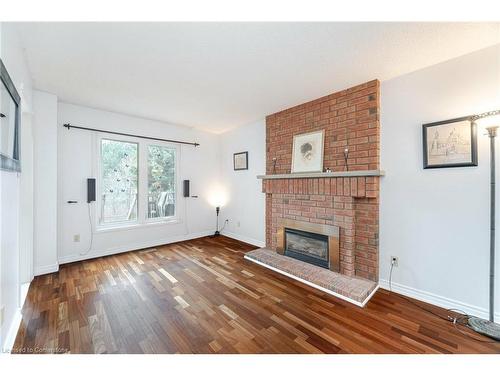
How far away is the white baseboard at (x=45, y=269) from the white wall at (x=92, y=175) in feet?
0.88

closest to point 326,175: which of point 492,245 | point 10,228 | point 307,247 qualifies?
point 307,247

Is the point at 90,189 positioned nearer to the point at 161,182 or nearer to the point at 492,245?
the point at 161,182

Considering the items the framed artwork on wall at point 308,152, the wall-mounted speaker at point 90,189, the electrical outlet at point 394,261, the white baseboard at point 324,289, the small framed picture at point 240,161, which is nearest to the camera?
the white baseboard at point 324,289

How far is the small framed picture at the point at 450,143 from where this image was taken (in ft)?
6.22

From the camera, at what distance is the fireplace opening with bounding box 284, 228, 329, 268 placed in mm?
2825

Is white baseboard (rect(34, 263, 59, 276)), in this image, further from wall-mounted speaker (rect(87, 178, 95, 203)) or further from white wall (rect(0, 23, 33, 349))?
white wall (rect(0, 23, 33, 349))

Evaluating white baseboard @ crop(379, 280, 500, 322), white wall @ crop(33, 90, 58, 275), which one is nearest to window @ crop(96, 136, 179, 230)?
white wall @ crop(33, 90, 58, 275)

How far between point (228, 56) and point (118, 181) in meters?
2.98

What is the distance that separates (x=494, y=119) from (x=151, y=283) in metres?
3.79

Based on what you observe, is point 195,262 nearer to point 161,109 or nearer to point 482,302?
point 161,109

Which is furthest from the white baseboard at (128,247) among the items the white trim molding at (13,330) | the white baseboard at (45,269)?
the white trim molding at (13,330)

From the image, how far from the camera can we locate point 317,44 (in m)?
1.79

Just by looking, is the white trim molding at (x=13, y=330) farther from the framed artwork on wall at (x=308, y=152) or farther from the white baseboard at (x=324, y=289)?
the framed artwork on wall at (x=308, y=152)

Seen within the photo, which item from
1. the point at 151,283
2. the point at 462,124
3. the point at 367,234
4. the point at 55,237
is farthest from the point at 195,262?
the point at 462,124
